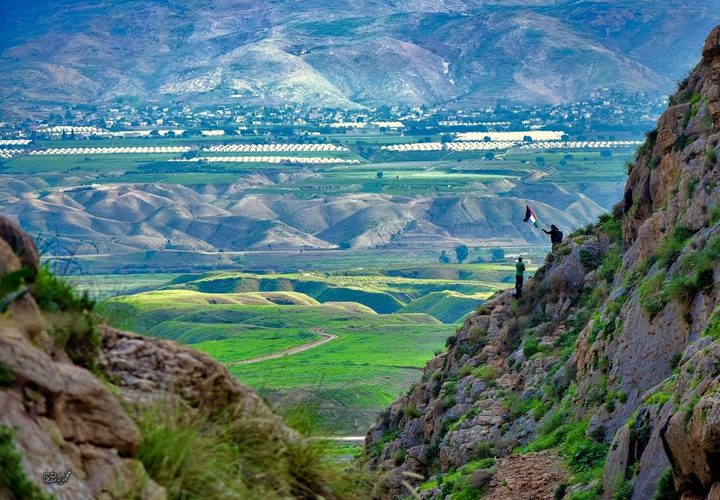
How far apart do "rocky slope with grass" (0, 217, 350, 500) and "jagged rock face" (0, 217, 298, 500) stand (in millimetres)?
10

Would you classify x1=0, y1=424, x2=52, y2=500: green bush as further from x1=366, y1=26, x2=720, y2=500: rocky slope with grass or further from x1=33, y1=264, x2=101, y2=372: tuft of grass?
x1=366, y1=26, x2=720, y2=500: rocky slope with grass

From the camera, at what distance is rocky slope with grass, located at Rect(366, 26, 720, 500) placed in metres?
22.1

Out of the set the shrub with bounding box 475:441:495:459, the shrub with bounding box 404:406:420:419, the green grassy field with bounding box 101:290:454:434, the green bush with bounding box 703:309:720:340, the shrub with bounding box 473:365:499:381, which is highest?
the green bush with bounding box 703:309:720:340

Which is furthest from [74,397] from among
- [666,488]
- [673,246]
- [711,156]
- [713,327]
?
[711,156]

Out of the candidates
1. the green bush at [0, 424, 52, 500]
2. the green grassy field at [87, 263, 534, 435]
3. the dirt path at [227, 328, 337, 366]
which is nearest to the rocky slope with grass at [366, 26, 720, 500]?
the green bush at [0, 424, 52, 500]

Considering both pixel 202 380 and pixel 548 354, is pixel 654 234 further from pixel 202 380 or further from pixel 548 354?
pixel 202 380

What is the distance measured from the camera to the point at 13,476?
10508 millimetres

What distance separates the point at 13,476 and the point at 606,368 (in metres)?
20.8

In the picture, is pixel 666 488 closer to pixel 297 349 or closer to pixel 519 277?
pixel 519 277

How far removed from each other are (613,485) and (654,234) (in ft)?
36.7

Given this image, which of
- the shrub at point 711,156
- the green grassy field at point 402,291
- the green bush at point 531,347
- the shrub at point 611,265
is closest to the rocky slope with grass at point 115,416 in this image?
the shrub at point 711,156

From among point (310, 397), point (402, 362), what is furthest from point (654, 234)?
point (402, 362)

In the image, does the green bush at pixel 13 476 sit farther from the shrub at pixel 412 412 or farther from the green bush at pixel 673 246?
the shrub at pixel 412 412

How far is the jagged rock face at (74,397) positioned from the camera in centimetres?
1110
